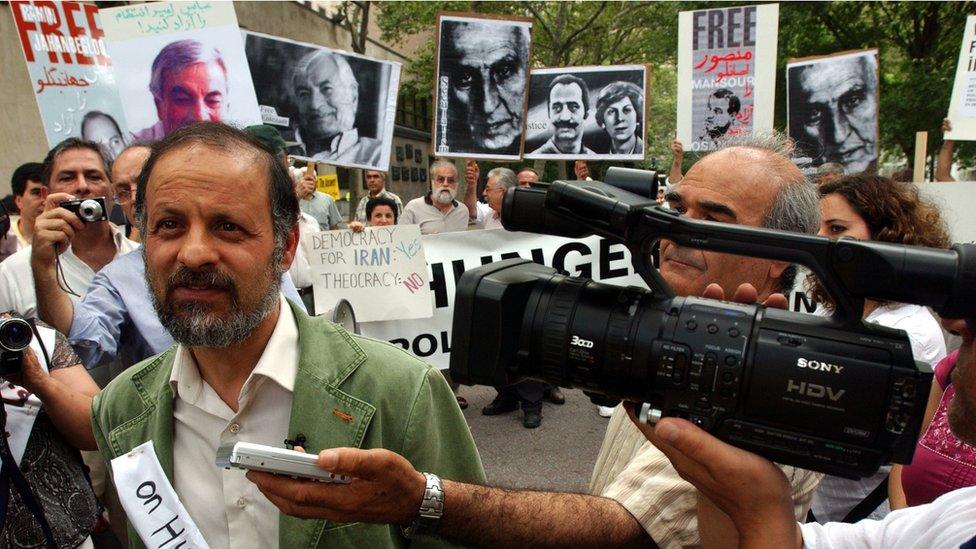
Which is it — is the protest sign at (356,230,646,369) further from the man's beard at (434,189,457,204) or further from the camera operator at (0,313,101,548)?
the camera operator at (0,313,101,548)

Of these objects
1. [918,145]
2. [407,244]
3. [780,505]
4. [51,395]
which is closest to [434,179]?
[407,244]

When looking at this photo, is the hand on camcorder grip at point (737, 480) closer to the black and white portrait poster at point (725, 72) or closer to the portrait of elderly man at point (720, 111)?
the black and white portrait poster at point (725, 72)

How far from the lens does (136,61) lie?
13.8 ft

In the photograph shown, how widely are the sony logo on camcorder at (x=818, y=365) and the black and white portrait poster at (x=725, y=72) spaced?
5051 millimetres

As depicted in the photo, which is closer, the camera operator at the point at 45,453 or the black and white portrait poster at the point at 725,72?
the camera operator at the point at 45,453

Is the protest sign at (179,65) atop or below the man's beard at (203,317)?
atop

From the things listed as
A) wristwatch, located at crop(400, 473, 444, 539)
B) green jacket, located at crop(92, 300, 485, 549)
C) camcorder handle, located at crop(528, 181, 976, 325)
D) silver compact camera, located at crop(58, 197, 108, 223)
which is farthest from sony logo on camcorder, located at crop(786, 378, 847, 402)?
silver compact camera, located at crop(58, 197, 108, 223)

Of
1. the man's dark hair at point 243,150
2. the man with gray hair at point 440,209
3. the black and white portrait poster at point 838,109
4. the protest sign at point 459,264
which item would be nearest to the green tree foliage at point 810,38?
the black and white portrait poster at point 838,109

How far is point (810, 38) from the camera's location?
18.3 metres

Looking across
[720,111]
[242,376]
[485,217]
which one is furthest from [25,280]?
[720,111]

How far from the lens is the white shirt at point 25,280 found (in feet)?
9.13

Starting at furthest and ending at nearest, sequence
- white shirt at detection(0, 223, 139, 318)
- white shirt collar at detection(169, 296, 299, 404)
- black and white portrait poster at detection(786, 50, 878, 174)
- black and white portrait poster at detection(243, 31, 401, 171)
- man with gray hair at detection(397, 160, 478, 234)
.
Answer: man with gray hair at detection(397, 160, 478, 234), black and white portrait poster at detection(786, 50, 878, 174), black and white portrait poster at detection(243, 31, 401, 171), white shirt at detection(0, 223, 139, 318), white shirt collar at detection(169, 296, 299, 404)

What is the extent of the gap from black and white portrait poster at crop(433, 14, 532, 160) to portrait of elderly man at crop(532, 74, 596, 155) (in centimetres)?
58

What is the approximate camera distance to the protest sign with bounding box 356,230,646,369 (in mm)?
4738
